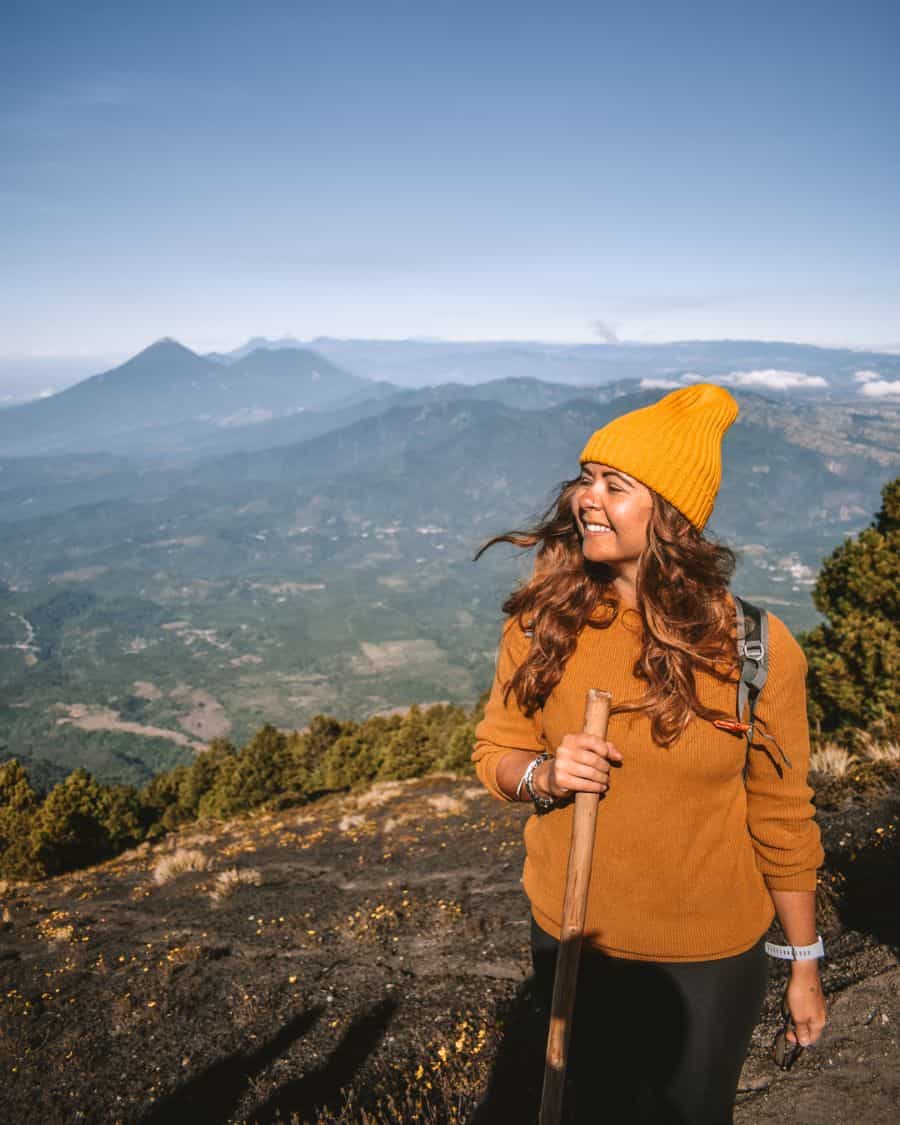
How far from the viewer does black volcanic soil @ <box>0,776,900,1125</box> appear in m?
3.70

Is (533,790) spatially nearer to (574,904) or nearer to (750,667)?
(574,904)

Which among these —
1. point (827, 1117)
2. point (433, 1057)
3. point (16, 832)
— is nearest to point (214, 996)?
point (433, 1057)

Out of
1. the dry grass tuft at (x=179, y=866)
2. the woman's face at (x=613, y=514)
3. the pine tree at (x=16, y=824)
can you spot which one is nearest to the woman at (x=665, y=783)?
the woman's face at (x=613, y=514)

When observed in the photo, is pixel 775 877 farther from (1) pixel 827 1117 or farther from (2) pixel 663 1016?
(1) pixel 827 1117

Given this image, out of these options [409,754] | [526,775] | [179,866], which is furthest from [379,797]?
[526,775]

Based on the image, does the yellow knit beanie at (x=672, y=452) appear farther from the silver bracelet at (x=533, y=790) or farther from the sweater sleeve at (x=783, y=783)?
the silver bracelet at (x=533, y=790)

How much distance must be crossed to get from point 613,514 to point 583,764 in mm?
779

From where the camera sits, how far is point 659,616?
1951mm

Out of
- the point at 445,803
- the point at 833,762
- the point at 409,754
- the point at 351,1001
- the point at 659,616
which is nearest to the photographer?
the point at 659,616

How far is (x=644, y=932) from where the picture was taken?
1960mm

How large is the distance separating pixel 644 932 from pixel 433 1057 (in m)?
3.38

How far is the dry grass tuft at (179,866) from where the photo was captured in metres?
10.1

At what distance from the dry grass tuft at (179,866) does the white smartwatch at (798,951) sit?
10250mm

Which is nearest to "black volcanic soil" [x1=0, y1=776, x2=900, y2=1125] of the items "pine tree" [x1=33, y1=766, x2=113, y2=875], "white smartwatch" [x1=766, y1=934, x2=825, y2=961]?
"white smartwatch" [x1=766, y1=934, x2=825, y2=961]
